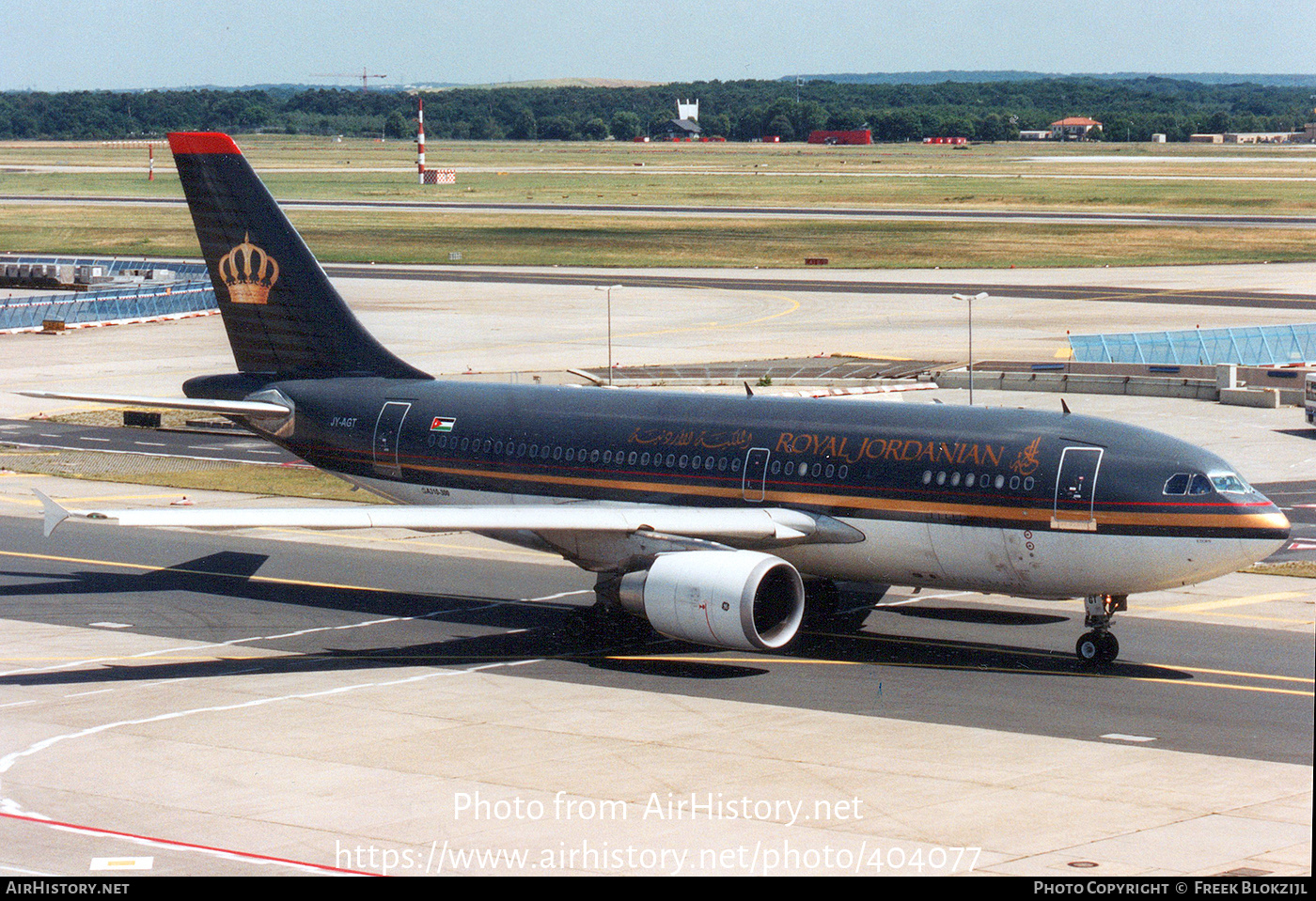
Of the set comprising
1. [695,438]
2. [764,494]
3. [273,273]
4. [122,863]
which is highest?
[273,273]

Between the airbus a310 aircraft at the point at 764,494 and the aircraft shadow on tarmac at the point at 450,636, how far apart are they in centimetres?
118

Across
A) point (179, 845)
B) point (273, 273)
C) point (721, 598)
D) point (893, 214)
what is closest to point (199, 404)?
point (273, 273)

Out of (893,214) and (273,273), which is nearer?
(273,273)

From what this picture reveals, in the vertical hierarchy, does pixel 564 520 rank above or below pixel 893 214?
below

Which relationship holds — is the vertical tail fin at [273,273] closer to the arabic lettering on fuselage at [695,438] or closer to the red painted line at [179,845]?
the arabic lettering on fuselage at [695,438]

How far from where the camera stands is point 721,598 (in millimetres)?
33594

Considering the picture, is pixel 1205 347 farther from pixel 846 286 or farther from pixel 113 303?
pixel 113 303

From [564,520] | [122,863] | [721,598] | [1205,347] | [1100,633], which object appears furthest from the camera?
[1205,347]

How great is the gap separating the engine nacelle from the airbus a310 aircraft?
0.05m

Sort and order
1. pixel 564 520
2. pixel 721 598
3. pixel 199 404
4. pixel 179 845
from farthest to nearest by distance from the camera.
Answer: pixel 199 404 < pixel 564 520 < pixel 721 598 < pixel 179 845

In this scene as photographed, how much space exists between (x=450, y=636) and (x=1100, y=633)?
14.5 m

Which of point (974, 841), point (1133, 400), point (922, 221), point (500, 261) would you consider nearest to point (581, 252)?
point (500, 261)

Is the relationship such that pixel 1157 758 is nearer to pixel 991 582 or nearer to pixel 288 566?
pixel 991 582

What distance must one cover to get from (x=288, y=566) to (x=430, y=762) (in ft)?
65.6
